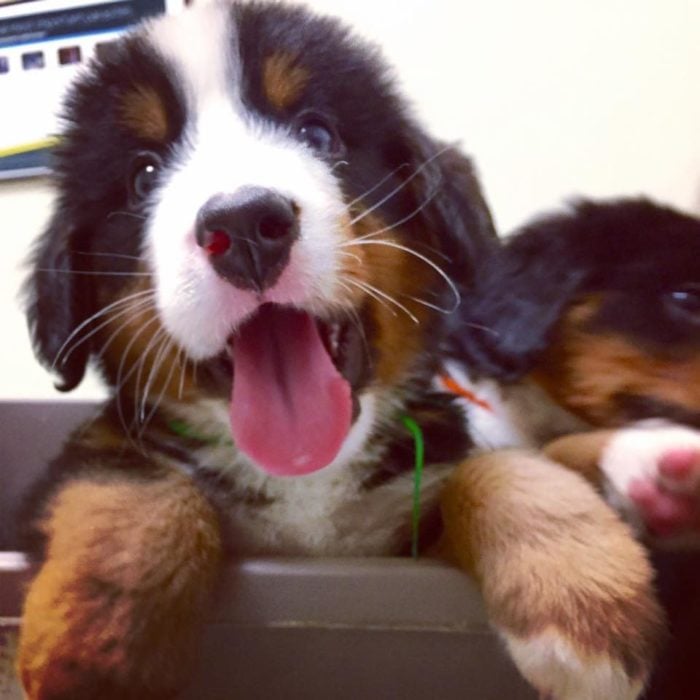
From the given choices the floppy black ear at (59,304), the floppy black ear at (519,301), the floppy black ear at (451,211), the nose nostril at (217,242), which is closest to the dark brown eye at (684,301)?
the floppy black ear at (519,301)

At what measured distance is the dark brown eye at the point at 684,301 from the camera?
1062 millimetres

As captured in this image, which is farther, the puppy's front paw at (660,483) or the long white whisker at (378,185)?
the long white whisker at (378,185)

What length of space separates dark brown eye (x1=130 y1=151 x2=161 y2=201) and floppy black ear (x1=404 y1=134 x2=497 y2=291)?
1.09ft

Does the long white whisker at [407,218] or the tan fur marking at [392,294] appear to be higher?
the long white whisker at [407,218]

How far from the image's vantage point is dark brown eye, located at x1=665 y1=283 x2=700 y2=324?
3.49ft

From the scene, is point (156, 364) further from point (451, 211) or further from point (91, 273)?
point (451, 211)

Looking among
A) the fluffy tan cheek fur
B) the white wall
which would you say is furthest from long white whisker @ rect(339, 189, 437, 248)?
the white wall

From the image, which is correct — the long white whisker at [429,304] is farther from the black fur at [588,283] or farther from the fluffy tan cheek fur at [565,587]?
the fluffy tan cheek fur at [565,587]

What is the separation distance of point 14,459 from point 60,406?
142 mm

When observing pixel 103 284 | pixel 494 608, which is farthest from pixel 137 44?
pixel 494 608

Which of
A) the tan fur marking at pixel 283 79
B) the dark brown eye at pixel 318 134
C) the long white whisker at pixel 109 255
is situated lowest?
the long white whisker at pixel 109 255

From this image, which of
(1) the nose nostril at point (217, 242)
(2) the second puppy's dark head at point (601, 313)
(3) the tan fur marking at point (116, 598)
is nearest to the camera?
(3) the tan fur marking at point (116, 598)

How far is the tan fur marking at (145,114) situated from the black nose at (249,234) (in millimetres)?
223

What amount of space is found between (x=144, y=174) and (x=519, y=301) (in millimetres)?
511
